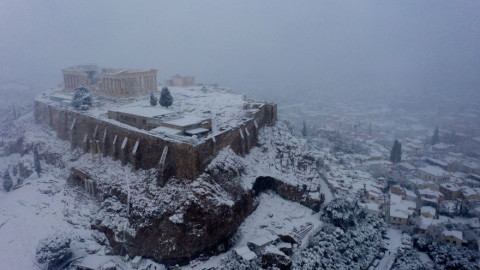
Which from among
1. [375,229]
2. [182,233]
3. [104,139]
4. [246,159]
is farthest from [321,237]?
[104,139]

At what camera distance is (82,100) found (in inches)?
1993

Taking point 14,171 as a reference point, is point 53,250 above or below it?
above

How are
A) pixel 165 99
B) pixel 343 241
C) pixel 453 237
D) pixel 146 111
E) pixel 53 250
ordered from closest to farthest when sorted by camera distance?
pixel 53 250 → pixel 343 241 → pixel 453 237 → pixel 146 111 → pixel 165 99

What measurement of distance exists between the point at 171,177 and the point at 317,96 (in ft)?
489

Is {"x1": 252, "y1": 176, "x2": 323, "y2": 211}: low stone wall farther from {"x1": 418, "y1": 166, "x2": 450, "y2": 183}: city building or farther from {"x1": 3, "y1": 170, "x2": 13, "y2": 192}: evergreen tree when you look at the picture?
{"x1": 3, "y1": 170, "x2": 13, "y2": 192}: evergreen tree

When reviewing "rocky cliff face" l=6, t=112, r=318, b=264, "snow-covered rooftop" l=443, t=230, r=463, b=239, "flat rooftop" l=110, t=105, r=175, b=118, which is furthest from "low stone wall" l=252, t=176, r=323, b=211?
"snow-covered rooftop" l=443, t=230, r=463, b=239

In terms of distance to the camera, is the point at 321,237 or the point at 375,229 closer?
the point at 321,237

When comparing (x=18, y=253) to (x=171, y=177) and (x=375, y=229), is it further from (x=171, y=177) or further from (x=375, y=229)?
(x=375, y=229)

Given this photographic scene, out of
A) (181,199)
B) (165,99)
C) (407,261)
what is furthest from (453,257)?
(165,99)

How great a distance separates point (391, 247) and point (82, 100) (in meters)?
47.7

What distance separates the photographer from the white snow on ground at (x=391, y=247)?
37.4 metres

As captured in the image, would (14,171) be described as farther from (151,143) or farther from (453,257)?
(453,257)

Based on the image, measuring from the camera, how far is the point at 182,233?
3088 centimetres

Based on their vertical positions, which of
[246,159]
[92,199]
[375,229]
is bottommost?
[375,229]
